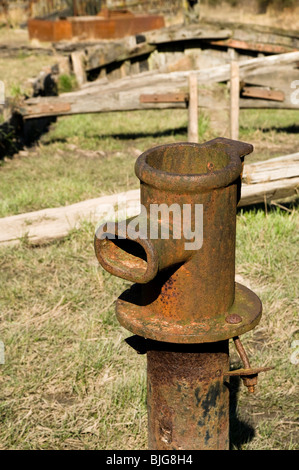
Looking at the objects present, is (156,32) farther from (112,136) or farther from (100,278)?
(100,278)

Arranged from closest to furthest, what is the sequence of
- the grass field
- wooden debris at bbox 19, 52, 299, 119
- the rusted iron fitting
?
the rusted iron fitting
the grass field
wooden debris at bbox 19, 52, 299, 119

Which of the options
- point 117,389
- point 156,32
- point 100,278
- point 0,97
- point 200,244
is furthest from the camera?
point 156,32

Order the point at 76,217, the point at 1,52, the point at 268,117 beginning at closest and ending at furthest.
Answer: the point at 76,217 < the point at 268,117 < the point at 1,52

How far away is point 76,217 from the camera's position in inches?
178

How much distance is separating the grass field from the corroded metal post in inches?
33.5

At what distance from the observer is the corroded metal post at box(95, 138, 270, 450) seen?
1546 mm

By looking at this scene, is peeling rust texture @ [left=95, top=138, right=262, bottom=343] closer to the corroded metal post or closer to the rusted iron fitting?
the corroded metal post

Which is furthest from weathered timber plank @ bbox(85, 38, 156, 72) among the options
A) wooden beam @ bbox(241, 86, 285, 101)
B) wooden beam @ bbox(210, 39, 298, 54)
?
wooden beam @ bbox(241, 86, 285, 101)

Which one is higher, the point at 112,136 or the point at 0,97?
the point at 0,97

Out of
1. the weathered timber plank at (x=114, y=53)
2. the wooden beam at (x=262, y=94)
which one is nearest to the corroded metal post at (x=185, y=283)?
the wooden beam at (x=262, y=94)

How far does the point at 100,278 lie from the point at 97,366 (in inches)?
36.3

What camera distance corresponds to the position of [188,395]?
180 cm

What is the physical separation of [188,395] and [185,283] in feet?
1.35

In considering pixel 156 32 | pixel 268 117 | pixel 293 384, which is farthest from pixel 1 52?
pixel 293 384
